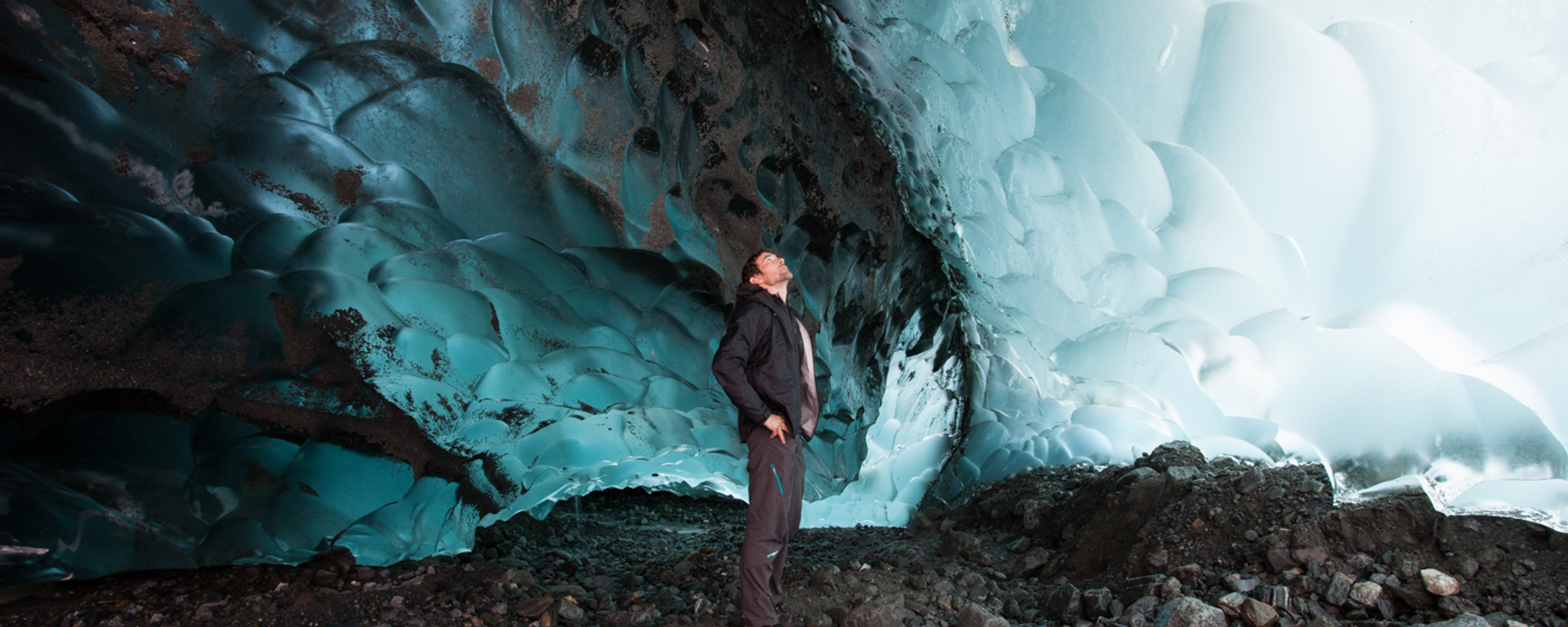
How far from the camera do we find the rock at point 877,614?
2.20m

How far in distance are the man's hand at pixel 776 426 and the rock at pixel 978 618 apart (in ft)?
2.46

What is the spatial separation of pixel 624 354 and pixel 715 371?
157 centimetres

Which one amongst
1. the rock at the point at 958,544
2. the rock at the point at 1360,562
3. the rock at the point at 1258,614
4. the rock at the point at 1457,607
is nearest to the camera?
the rock at the point at 1457,607

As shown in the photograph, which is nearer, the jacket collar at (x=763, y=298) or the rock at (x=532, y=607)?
A: the jacket collar at (x=763, y=298)

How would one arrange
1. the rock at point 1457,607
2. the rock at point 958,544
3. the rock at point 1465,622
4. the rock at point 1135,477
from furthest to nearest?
the rock at point 958,544 → the rock at point 1135,477 → the rock at point 1457,607 → the rock at point 1465,622

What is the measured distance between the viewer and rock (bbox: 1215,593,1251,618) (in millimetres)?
1978

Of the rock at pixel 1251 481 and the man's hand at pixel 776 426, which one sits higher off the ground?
the rock at pixel 1251 481

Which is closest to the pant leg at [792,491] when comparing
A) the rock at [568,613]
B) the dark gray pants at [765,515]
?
the dark gray pants at [765,515]

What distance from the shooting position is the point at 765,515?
6.59 feet

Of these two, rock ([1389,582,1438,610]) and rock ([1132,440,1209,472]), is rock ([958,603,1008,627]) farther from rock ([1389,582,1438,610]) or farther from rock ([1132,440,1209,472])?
rock ([1132,440,1209,472])

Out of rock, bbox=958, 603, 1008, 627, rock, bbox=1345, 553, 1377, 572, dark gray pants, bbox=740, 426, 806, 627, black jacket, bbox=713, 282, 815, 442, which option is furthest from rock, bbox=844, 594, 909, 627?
rock, bbox=1345, 553, 1377, 572

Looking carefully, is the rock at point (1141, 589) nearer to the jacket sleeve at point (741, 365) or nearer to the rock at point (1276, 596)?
the rock at point (1276, 596)

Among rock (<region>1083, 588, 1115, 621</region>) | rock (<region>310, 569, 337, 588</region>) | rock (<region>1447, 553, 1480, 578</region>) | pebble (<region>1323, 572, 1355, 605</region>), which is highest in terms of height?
rock (<region>1447, 553, 1480, 578</region>)

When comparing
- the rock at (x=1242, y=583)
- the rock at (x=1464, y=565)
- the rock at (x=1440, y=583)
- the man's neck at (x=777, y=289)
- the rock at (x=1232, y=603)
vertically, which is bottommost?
the man's neck at (x=777, y=289)
